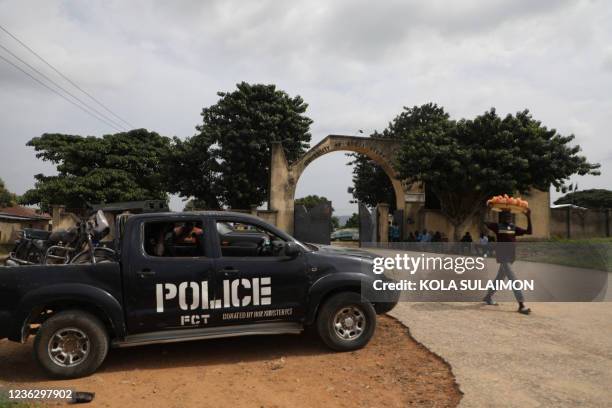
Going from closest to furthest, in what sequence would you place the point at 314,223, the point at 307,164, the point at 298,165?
the point at 314,223 < the point at 298,165 < the point at 307,164

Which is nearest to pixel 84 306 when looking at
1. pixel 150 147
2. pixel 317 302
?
pixel 317 302

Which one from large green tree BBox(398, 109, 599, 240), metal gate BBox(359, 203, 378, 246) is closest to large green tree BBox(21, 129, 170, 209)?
metal gate BBox(359, 203, 378, 246)

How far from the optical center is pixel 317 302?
5605 mm

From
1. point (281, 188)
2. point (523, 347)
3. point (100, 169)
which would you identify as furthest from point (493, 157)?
point (100, 169)

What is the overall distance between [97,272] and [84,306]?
40 cm

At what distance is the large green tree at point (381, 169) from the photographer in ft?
118

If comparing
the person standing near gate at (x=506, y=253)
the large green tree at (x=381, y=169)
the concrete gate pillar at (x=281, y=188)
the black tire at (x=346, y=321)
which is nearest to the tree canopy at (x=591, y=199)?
the large green tree at (x=381, y=169)

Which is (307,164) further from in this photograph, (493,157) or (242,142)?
(493,157)

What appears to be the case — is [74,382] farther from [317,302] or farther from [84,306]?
[317,302]

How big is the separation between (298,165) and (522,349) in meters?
18.6

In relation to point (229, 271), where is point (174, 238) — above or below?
above

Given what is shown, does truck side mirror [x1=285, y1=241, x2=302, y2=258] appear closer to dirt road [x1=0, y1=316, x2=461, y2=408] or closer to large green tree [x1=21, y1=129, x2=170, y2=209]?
dirt road [x1=0, y1=316, x2=461, y2=408]

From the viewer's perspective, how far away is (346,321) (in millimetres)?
5738

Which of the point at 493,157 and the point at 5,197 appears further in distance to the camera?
the point at 5,197
